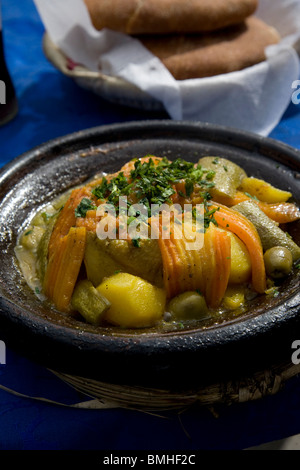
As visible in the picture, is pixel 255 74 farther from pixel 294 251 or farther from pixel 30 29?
pixel 30 29

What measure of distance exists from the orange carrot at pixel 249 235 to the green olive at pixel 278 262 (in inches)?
1.3

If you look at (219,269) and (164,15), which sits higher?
(164,15)

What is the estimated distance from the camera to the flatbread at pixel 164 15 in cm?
326

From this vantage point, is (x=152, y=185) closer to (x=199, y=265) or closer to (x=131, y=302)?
(x=199, y=265)

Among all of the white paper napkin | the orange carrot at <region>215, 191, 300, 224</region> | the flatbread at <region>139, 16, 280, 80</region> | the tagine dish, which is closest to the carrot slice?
the tagine dish

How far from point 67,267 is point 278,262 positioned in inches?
32.6

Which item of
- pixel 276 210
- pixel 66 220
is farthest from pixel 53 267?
pixel 276 210

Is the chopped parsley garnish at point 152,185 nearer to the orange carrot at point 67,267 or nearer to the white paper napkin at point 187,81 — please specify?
the orange carrot at point 67,267

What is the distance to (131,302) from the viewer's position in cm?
179

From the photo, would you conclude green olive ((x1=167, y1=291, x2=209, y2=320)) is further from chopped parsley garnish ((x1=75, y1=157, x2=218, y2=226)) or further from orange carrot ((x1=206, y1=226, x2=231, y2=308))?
chopped parsley garnish ((x1=75, y1=157, x2=218, y2=226))

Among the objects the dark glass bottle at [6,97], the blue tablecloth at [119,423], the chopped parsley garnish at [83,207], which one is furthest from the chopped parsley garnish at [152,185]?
the dark glass bottle at [6,97]

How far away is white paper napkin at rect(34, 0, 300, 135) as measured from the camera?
10.7 feet

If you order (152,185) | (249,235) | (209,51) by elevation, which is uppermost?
(209,51)

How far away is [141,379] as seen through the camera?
1525 mm
